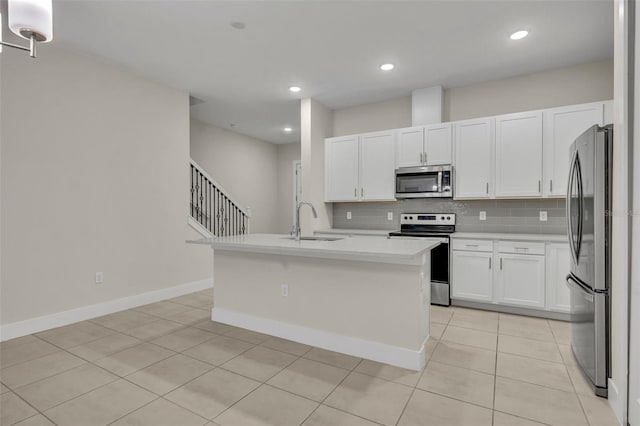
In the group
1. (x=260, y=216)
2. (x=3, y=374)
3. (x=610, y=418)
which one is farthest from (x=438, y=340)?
(x=260, y=216)

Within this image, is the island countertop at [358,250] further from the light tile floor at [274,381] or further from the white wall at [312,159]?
the white wall at [312,159]

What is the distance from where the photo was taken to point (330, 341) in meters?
2.77

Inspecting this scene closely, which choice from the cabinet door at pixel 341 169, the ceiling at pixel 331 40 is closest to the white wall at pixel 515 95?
the ceiling at pixel 331 40

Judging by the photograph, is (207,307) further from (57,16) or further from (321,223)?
(57,16)

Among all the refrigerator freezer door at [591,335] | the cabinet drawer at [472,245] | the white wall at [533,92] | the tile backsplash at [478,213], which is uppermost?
the white wall at [533,92]

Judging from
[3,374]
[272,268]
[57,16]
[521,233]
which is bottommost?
[3,374]

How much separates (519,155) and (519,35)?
131 cm

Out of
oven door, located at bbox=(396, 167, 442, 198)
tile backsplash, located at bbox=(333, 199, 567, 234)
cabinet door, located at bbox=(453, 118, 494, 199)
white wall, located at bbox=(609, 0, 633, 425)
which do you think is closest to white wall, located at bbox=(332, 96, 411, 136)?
oven door, located at bbox=(396, 167, 442, 198)

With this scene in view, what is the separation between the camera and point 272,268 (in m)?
3.11

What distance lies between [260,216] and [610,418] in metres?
7.00

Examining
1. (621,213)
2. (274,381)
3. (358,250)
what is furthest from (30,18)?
(621,213)

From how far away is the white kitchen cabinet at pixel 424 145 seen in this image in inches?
168

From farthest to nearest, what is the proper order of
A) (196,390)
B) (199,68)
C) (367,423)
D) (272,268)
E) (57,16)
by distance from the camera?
1. (199,68)
2. (272,268)
3. (57,16)
4. (196,390)
5. (367,423)

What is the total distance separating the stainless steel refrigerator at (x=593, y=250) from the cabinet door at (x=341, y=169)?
2.91 m
